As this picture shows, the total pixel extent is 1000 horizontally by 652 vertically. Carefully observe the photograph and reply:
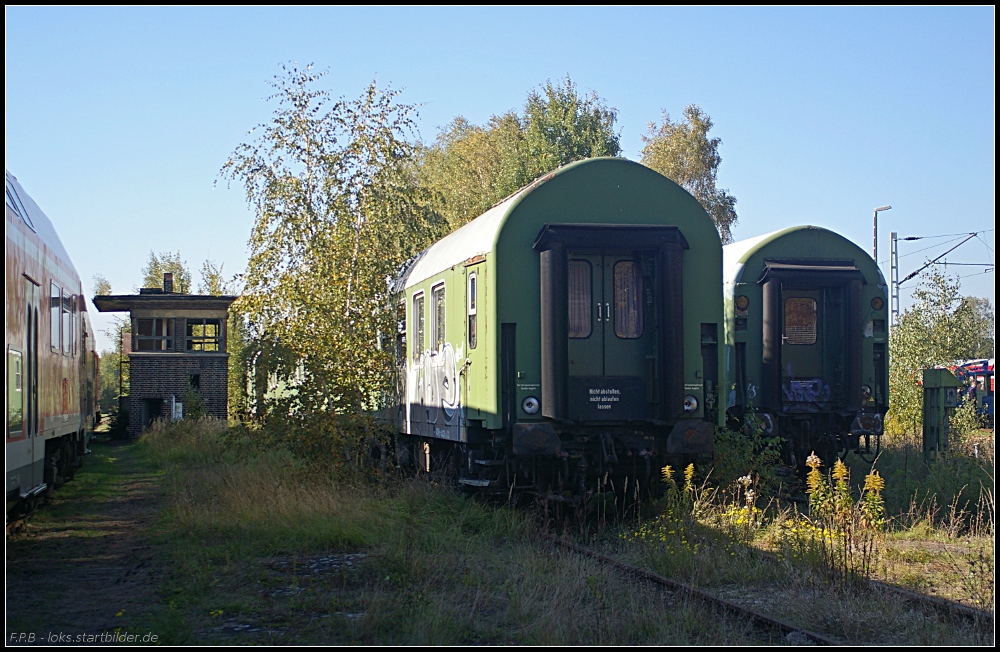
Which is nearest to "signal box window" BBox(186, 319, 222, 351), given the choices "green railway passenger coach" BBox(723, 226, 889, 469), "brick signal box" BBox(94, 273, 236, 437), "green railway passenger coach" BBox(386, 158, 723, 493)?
"brick signal box" BBox(94, 273, 236, 437)

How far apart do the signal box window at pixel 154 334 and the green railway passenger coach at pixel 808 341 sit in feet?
93.7

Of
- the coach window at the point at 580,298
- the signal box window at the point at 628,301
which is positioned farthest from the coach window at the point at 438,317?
the signal box window at the point at 628,301

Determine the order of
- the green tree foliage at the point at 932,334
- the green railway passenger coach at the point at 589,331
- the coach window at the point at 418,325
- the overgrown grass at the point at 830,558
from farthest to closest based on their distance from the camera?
the green tree foliage at the point at 932,334
the coach window at the point at 418,325
the green railway passenger coach at the point at 589,331
the overgrown grass at the point at 830,558

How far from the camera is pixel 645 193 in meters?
11.1

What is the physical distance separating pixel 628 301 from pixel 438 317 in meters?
2.90

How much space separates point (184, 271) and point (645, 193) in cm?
6388

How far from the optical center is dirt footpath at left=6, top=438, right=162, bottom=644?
280 inches

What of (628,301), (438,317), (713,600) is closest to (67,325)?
(438,317)

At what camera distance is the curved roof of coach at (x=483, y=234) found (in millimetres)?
10797

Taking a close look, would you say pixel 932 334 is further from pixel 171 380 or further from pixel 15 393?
pixel 171 380

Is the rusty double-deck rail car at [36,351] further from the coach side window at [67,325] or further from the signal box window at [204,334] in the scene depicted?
the signal box window at [204,334]

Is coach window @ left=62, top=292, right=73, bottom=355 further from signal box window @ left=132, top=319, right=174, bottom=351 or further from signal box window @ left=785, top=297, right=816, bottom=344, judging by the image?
signal box window @ left=132, top=319, right=174, bottom=351

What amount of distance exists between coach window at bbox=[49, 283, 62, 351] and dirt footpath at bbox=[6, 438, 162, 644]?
2167 mm

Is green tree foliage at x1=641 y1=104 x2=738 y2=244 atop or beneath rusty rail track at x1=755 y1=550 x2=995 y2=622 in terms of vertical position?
atop
